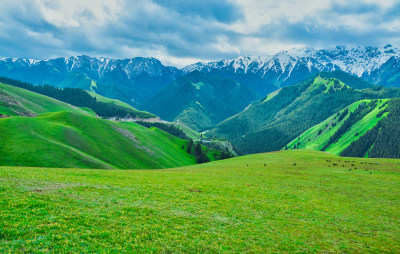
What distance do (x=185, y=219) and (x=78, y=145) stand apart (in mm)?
92160

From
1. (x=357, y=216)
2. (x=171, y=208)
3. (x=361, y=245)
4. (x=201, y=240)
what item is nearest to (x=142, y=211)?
(x=171, y=208)

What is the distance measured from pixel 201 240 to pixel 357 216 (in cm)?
2434

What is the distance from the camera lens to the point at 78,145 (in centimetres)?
10238

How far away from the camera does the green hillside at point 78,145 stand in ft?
254

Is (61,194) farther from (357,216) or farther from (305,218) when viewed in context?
(357,216)

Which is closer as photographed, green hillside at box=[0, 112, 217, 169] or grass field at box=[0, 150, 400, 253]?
grass field at box=[0, 150, 400, 253]

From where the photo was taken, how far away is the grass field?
61.4 feet

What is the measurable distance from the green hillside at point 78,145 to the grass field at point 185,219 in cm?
4980

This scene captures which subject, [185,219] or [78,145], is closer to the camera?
[185,219]

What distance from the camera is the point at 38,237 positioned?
17266 millimetres

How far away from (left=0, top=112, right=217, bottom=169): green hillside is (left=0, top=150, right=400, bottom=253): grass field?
49799 mm

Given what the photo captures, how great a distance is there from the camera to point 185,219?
1019 inches

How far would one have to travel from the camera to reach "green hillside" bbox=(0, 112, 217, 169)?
3051 inches

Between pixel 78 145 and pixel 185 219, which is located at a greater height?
pixel 78 145
